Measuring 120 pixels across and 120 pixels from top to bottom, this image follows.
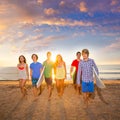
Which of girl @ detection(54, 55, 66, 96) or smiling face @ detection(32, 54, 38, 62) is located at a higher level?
smiling face @ detection(32, 54, 38, 62)

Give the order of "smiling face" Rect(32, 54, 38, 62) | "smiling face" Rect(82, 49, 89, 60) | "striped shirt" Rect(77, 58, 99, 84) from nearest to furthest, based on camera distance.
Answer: "smiling face" Rect(82, 49, 89, 60) → "striped shirt" Rect(77, 58, 99, 84) → "smiling face" Rect(32, 54, 38, 62)

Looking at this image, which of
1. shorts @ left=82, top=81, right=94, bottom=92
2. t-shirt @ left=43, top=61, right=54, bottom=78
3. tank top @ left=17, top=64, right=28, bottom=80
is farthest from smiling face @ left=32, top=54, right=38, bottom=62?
shorts @ left=82, top=81, right=94, bottom=92

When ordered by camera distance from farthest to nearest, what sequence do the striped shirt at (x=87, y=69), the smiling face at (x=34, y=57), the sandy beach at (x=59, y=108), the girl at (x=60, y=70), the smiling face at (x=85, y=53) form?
the girl at (x=60, y=70), the smiling face at (x=34, y=57), the striped shirt at (x=87, y=69), the smiling face at (x=85, y=53), the sandy beach at (x=59, y=108)

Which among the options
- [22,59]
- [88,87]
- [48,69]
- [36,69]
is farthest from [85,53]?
[22,59]

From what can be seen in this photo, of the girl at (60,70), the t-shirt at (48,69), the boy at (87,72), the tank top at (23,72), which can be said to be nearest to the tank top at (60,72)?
the girl at (60,70)

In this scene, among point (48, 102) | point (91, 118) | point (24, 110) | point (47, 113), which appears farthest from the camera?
point (48, 102)

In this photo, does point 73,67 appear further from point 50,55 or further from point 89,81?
point 89,81

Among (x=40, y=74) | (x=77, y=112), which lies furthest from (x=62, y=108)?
(x=40, y=74)

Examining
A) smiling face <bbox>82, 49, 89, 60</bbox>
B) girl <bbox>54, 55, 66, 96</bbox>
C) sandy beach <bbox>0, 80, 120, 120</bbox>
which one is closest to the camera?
sandy beach <bbox>0, 80, 120, 120</bbox>

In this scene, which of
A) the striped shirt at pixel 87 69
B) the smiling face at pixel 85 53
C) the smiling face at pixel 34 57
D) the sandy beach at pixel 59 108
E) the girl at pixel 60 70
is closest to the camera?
the sandy beach at pixel 59 108

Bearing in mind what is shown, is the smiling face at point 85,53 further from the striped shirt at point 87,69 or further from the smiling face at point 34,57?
the smiling face at point 34,57

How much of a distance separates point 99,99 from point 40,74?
317 centimetres

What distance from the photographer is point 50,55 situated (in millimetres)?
14734

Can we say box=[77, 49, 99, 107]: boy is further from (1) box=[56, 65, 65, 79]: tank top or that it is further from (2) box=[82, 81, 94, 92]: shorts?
(1) box=[56, 65, 65, 79]: tank top
